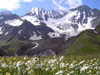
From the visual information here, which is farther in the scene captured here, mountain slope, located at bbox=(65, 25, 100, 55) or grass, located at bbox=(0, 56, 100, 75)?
mountain slope, located at bbox=(65, 25, 100, 55)

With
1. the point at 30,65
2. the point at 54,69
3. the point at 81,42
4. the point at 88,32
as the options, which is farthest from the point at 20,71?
the point at 88,32

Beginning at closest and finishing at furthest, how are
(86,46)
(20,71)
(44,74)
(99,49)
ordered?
1. (20,71)
2. (44,74)
3. (99,49)
4. (86,46)

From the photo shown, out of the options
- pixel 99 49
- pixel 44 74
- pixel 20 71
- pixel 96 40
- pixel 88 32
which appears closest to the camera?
pixel 20 71

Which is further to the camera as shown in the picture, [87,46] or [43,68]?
[87,46]

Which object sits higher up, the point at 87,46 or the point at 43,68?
the point at 87,46

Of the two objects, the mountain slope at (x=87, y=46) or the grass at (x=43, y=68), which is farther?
the mountain slope at (x=87, y=46)

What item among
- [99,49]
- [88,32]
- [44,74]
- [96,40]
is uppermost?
[88,32]

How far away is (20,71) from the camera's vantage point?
24.7 ft

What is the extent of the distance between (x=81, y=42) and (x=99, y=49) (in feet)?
87.8

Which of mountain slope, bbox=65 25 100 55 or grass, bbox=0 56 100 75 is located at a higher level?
mountain slope, bbox=65 25 100 55

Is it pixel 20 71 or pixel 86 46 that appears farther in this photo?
pixel 86 46

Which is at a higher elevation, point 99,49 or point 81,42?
point 81,42

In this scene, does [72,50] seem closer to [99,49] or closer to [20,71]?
[99,49]

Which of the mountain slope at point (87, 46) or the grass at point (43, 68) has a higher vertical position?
the mountain slope at point (87, 46)
